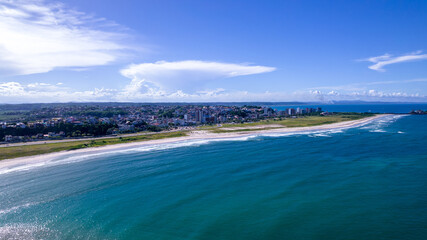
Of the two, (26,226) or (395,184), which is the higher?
(395,184)

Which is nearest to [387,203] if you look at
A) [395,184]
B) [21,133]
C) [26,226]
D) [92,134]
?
[395,184]

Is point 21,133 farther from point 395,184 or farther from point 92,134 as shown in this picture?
point 395,184

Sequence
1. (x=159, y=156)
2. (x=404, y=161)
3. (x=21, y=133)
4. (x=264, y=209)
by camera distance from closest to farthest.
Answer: (x=264, y=209)
(x=404, y=161)
(x=159, y=156)
(x=21, y=133)

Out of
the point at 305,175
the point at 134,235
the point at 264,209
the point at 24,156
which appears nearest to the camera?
the point at 134,235

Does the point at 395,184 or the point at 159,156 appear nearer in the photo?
the point at 395,184

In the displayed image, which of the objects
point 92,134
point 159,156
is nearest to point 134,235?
point 159,156

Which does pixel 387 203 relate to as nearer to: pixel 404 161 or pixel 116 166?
pixel 404 161
